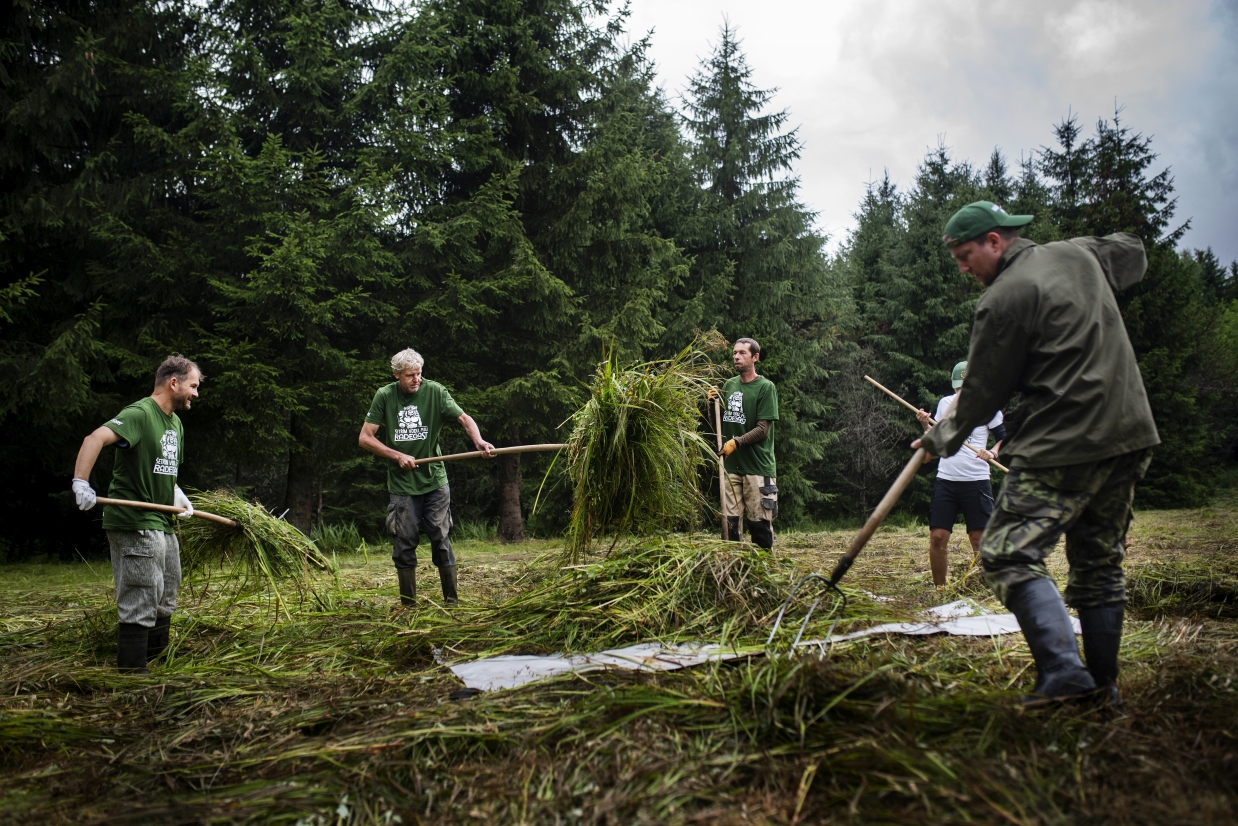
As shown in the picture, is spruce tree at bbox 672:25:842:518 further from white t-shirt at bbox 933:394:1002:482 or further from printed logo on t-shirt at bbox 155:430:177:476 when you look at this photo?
printed logo on t-shirt at bbox 155:430:177:476

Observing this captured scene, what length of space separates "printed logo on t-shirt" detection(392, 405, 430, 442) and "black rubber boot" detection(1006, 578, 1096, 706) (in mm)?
4005

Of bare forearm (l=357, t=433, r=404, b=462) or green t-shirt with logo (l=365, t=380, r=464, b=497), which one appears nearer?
bare forearm (l=357, t=433, r=404, b=462)

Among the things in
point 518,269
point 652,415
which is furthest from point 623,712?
point 518,269

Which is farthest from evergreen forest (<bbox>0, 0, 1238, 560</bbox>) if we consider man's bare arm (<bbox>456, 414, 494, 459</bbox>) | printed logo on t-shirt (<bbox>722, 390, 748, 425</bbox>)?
man's bare arm (<bbox>456, 414, 494, 459</bbox>)

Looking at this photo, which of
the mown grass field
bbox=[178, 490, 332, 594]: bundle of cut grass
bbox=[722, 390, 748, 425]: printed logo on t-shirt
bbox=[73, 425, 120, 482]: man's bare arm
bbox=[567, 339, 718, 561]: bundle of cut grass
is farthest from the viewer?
bbox=[722, 390, 748, 425]: printed logo on t-shirt

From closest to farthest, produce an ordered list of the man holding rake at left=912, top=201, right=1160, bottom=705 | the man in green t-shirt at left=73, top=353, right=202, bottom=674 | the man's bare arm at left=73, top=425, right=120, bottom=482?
the man holding rake at left=912, top=201, right=1160, bottom=705, the man's bare arm at left=73, top=425, right=120, bottom=482, the man in green t-shirt at left=73, top=353, right=202, bottom=674

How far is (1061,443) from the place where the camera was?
9.05ft

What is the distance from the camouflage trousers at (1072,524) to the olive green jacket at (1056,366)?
0.26ft

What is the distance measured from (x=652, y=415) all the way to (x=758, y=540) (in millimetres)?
1932

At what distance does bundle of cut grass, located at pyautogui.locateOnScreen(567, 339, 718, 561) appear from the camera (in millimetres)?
4922

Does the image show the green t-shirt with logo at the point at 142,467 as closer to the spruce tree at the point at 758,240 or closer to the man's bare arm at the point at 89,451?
the man's bare arm at the point at 89,451

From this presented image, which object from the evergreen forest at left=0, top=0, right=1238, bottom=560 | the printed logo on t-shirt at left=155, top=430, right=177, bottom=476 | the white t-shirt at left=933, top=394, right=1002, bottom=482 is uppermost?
the evergreen forest at left=0, top=0, right=1238, bottom=560

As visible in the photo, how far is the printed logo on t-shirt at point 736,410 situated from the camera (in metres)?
6.39

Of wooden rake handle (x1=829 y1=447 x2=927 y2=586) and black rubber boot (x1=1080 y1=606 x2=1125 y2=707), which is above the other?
wooden rake handle (x1=829 y1=447 x2=927 y2=586)
